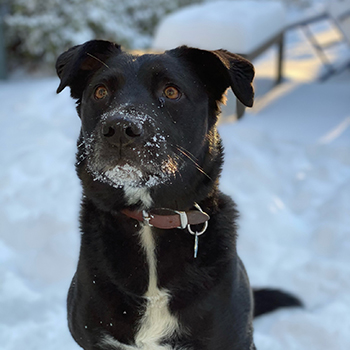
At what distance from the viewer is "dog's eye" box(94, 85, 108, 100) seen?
2.04m

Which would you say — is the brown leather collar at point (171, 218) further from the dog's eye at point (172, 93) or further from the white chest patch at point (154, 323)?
the dog's eye at point (172, 93)

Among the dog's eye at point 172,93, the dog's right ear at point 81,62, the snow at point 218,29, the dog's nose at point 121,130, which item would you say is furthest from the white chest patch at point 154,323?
the snow at point 218,29

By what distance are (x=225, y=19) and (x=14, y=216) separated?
11.6 feet

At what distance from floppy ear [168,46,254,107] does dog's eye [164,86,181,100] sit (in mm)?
169

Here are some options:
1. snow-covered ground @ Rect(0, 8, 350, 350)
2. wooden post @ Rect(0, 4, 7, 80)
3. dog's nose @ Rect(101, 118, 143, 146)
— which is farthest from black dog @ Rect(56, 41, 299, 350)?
wooden post @ Rect(0, 4, 7, 80)

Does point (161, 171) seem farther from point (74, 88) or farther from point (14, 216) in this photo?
point (14, 216)

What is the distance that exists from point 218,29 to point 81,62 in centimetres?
418

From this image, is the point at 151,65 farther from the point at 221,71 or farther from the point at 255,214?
the point at 255,214

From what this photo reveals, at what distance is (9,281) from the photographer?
329 cm

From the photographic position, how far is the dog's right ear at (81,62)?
2.03m

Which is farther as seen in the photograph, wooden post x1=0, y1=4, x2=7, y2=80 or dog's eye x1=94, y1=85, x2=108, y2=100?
wooden post x1=0, y1=4, x2=7, y2=80

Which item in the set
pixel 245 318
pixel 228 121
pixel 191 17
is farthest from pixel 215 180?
pixel 191 17

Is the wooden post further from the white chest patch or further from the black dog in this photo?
the white chest patch

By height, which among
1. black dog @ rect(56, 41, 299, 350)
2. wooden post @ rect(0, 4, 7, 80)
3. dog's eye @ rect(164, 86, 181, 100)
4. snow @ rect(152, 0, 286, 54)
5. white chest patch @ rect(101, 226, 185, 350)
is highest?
dog's eye @ rect(164, 86, 181, 100)
